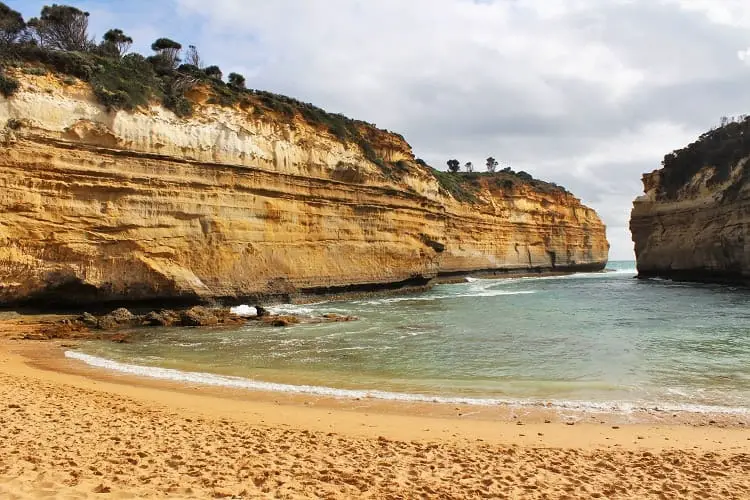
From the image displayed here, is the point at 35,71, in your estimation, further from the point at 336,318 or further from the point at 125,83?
the point at 336,318

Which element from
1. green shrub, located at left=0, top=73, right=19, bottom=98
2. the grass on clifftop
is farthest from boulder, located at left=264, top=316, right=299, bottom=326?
the grass on clifftop

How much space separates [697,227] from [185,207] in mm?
34239

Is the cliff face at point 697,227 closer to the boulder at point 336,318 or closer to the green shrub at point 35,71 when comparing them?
the boulder at point 336,318

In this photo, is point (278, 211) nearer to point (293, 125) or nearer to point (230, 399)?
point (293, 125)

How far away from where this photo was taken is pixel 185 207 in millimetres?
18703

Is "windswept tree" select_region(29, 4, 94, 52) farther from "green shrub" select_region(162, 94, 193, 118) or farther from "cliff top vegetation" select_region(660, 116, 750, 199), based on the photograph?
"cliff top vegetation" select_region(660, 116, 750, 199)

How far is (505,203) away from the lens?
5334 cm

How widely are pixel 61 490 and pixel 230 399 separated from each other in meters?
4.01

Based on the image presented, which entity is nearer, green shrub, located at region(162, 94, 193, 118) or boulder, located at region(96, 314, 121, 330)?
boulder, located at region(96, 314, 121, 330)

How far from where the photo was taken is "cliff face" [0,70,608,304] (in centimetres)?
1566

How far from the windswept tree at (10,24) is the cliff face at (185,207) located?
15.9 ft

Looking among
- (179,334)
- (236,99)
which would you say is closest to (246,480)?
(179,334)

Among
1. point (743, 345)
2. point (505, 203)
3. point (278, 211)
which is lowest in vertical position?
point (743, 345)

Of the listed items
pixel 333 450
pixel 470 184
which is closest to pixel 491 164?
pixel 470 184
